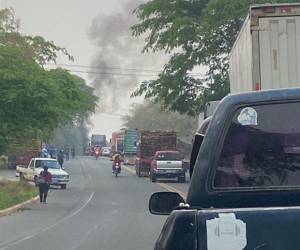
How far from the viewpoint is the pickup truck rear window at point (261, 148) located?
3.27 m

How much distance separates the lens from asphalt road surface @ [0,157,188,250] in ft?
49.5

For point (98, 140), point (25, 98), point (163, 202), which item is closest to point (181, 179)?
point (25, 98)

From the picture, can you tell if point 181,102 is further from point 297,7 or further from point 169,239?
point 169,239

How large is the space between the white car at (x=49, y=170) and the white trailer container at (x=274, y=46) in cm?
2708

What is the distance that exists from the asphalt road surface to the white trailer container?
5.96 m

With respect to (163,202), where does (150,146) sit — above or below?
above

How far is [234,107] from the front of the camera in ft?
11.0

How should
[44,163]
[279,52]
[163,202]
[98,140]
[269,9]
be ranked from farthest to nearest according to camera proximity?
[98,140] < [44,163] < [269,9] < [279,52] < [163,202]

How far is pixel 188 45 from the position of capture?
121 feet

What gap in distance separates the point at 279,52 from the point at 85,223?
11661 millimetres

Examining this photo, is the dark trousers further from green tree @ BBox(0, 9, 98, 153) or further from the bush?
the bush

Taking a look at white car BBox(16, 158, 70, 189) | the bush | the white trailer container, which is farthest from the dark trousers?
the white trailer container

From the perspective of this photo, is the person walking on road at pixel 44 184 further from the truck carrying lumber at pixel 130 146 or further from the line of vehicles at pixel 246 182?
the truck carrying lumber at pixel 130 146

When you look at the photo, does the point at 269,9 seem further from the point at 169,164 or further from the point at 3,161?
the point at 3,161
